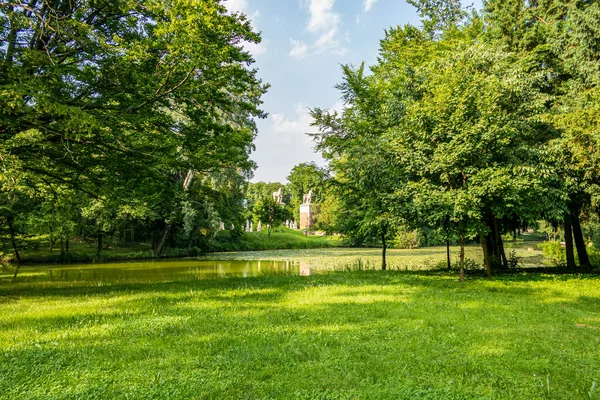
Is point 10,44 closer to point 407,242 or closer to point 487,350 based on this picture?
point 487,350

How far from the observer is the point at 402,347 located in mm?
5129

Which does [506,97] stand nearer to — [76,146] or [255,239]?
[76,146]

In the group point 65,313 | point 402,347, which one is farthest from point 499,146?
point 65,313

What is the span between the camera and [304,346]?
5.14 m

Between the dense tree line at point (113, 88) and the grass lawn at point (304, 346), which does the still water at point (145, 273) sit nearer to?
the dense tree line at point (113, 88)

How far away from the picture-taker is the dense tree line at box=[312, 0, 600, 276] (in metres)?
10.7

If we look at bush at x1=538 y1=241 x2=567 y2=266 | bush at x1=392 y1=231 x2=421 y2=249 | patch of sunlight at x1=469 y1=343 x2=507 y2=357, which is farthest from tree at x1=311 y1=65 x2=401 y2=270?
bush at x1=392 y1=231 x2=421 y2=249

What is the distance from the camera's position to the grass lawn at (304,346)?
12.8 ft

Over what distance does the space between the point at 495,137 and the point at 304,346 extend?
354 inches

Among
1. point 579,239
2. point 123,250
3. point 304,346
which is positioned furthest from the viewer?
point 123,250

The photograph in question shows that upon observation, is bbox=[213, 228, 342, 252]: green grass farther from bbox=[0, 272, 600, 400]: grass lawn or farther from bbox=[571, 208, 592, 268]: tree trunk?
bbox=[0, 272, 600, 400]: grass lawn

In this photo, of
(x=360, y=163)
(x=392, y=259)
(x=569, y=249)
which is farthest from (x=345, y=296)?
(x=392, y=259)

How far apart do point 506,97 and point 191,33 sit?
34.7 ft

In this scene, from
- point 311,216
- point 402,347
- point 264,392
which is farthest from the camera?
point 311,216
